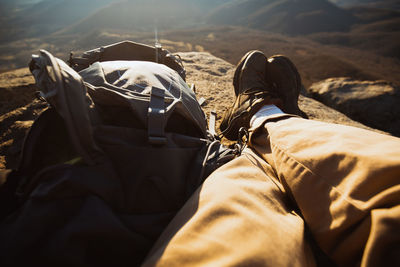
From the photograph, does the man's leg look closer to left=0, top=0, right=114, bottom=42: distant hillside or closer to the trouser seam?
the trouser seam

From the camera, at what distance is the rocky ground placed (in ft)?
3.59

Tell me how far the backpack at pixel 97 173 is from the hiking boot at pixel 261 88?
61 cm

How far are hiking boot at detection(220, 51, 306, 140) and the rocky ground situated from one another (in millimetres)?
278

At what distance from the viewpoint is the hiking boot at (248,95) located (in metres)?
1.17

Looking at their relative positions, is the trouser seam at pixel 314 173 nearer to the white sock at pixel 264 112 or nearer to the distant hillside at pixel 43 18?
the white sock at pixel 264 112

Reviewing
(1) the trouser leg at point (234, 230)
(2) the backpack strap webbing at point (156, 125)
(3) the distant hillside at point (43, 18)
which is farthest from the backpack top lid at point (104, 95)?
(3) the distant hillside at point (43, 18)

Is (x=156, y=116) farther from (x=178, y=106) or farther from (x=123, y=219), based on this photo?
(x=123, y=219)

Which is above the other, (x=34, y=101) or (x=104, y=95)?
(x=104, y=95)

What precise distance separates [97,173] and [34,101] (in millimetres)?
1474

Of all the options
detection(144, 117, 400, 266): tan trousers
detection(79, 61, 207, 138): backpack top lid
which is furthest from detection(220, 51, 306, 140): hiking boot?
detection(144, 117, 400, 266): tan trousers

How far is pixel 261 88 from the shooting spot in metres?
1.37

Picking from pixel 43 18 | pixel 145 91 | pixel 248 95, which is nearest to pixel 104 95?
pixel 145 91

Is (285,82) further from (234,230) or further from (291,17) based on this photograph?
(291,17)

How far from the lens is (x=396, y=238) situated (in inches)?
12.6
